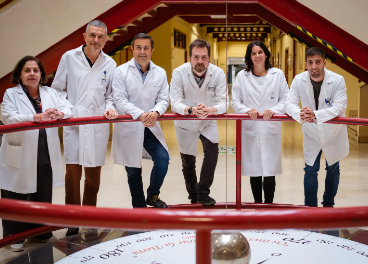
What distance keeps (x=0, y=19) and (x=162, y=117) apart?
4363 millimetres

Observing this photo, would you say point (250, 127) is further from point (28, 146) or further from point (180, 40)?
point (180, 40)

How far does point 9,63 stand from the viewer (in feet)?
23.1

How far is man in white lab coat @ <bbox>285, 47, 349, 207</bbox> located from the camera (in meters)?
4.34

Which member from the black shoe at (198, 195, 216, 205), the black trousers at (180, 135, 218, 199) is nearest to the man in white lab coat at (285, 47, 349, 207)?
the black trousers at (180, 135, 218, 199)

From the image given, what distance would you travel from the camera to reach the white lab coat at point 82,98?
423 cm

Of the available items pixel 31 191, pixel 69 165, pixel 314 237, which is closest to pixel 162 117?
pixel 69 165

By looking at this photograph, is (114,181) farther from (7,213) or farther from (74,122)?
(7,213)

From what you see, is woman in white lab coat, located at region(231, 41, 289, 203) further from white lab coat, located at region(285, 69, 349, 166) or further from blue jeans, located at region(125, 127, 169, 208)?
blue jeans, located at region(125, 127, 169, 208)

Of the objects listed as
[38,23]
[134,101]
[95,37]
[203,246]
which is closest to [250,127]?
[134,101]

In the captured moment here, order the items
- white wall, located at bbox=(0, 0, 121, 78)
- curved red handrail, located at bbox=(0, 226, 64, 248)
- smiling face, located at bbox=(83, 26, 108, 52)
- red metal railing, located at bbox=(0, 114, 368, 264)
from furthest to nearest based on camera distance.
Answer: white wall, located at bbox=(0, 0, 121, 78) → smiling face, located at bbox=(83, 26, 108, 52) → curved red handrail, located at bbox=(0, 226, 64, 248) → red metal railing, located at bbox=(0, 114, 368, 264)

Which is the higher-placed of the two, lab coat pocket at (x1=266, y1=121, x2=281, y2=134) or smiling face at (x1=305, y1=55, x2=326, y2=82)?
smiling face at (x1=305, y1=55, x2=326, y2=82)

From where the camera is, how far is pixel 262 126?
15.1 ft

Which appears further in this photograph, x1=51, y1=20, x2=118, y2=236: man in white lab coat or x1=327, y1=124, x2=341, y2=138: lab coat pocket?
x1=327, y1=124, x2=341, y2=138: lab coat pocket

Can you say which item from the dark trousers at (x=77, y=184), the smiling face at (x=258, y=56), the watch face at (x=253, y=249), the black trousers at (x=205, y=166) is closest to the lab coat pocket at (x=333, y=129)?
the smiling face at (x=258, y=56)
